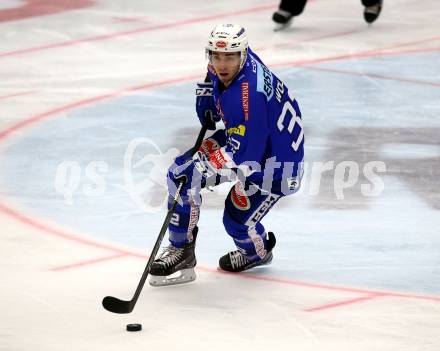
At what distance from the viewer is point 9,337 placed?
5.70m

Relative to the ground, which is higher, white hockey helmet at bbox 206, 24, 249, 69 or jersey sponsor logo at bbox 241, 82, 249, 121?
white hockey helmet at bbox 206, 24, 249, 69

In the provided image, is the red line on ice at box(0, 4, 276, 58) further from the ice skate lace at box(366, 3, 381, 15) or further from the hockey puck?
the hockey puck

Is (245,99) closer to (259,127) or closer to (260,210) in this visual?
(259,127)

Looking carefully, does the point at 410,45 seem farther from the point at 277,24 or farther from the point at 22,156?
the point at 22,156

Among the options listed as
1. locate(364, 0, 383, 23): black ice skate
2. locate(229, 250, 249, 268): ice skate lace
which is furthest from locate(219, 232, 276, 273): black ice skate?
locate(364, 0, 383, 23): black ice skate

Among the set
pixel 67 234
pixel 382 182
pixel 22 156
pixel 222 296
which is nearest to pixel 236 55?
pixel 222 296

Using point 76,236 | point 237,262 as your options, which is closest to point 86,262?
point 76,236

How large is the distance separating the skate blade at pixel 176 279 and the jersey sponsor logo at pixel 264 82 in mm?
1115

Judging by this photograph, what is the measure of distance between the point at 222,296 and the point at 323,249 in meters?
0.99

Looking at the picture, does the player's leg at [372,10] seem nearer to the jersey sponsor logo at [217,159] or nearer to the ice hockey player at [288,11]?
the ice hockey player at [288,11]

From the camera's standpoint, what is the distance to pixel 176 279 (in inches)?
261

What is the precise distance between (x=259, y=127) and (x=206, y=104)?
0.63 metres

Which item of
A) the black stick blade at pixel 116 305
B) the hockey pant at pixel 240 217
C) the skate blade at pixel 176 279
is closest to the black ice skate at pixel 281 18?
the hockey pant at pixel 240 217

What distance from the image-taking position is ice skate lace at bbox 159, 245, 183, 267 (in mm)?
6605
